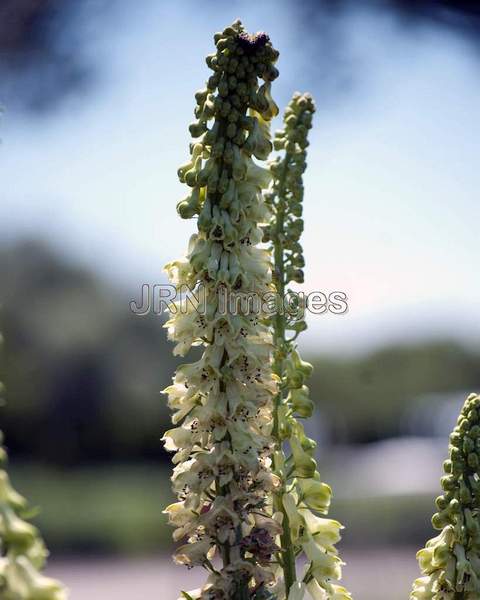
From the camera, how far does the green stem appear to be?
2.79 metres

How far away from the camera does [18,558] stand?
1613 millimetres

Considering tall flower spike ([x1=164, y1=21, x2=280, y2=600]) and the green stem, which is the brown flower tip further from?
the green stem

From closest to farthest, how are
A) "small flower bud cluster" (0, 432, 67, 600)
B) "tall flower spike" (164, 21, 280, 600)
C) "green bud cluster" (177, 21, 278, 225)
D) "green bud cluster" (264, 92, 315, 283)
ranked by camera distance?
"small flower bud cluster" (0, 432, 67, 600), "tall flower spike" (164, 21, 280, 600), "green bud cluster" (177, 21, 278, 225), "green bud cluster" (264, 92, 315, 283)

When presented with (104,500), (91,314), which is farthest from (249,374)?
(91,314)

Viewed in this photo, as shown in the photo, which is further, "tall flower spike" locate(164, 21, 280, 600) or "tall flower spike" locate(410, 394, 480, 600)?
"tall flower spike" locate(410, 394, 480, 600)

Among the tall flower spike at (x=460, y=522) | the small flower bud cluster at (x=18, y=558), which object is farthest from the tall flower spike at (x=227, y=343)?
the small flower bud cluster at (x=18, y=558)

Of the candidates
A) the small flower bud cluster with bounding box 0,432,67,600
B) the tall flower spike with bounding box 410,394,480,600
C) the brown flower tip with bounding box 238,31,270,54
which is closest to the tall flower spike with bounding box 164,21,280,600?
the brown flower tip with bounding box 238,31,270,54

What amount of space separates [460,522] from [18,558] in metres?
1.71

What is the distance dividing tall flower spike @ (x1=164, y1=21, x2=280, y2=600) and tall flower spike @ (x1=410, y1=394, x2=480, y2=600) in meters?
A: 0.61

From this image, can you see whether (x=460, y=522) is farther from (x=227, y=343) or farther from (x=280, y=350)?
(x=227, y=343)

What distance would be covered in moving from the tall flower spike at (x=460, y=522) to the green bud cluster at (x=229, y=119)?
1042 millimetres

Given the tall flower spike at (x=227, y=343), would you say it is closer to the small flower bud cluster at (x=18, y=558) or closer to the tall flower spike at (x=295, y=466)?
the tall flower spike at (x=295, y=466)

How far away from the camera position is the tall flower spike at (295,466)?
2822mm

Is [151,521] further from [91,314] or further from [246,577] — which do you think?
[246,577]
